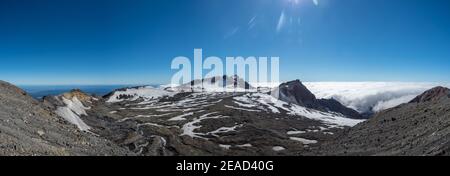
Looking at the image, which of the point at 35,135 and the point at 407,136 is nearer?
the point at 35,135

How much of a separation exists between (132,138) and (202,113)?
7090 centimetres

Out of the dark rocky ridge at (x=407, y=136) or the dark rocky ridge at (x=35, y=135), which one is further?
the dark rocky ridge at (x=407, y=136)

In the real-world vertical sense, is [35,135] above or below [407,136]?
above

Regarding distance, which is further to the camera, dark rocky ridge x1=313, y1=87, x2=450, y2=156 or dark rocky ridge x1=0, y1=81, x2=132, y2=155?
dark rocky ridge x1=313, y1=87, x2=450, y2=156
